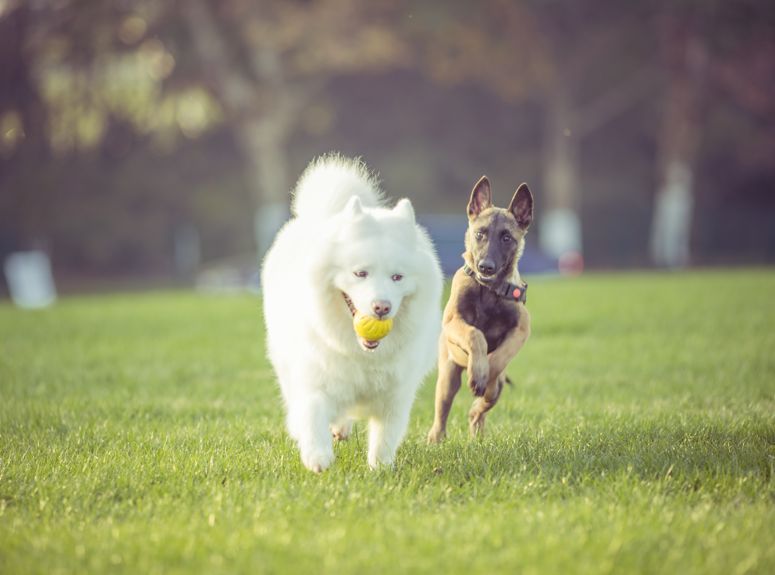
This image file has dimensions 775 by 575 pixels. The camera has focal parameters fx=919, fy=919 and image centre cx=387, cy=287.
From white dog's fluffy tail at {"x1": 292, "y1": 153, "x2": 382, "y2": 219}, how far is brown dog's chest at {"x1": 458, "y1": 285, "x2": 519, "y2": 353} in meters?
0.90

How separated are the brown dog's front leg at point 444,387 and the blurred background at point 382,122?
15964mm

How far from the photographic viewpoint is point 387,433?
4.69 meters

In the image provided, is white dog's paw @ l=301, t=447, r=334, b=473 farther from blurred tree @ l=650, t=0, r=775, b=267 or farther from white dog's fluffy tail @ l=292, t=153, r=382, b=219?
blurred tree @ l=650, t=0, r=775, b=267

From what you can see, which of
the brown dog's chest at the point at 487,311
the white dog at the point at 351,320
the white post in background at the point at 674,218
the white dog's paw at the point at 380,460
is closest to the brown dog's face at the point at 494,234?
the brown dog's chest at the point at 487,311

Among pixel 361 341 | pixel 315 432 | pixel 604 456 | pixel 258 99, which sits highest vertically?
pixel 258 99

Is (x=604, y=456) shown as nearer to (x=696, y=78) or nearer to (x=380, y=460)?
(x=380, y=460)

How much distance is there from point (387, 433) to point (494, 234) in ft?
3.90

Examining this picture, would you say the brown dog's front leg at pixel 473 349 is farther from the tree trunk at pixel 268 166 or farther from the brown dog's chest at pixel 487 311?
the tree trunk at pixel 268 166

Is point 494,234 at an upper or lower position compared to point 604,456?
upper

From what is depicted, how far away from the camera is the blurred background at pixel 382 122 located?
24.8 m

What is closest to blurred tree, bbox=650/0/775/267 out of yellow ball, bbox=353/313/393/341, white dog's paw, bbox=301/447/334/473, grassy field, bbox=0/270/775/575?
grassy field, bbox=0/270/775/575

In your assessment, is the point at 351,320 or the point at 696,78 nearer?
the point at 351,320

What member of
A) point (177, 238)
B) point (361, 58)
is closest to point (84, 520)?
point (361, 58)

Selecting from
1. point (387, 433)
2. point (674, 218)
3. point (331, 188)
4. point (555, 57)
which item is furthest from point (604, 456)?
point (555, 57)
